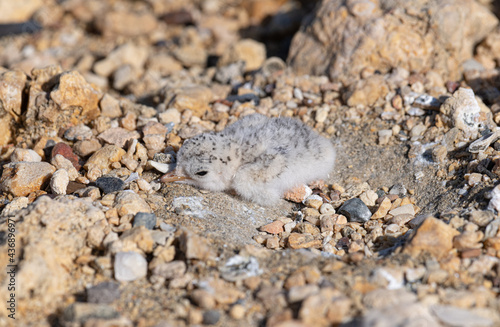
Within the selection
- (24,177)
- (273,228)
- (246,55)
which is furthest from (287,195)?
(246,55)

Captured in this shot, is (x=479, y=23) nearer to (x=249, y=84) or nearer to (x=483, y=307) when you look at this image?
(x=249, y=84)

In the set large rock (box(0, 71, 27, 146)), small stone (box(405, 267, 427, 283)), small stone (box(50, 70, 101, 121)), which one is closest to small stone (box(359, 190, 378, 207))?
small stone (box(405, 267, 427, 283))

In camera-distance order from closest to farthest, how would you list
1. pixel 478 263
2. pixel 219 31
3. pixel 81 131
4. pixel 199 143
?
pixel 478 263 → pixel 199 143 → pixel 81 131 → pixel 219 31

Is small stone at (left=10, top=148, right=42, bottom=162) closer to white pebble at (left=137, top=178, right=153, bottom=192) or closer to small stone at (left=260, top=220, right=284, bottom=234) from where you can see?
white pebble at (left=137, top=178, right=153, bottom=192)

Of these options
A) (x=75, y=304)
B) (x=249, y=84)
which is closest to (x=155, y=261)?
(x=75, y=304)

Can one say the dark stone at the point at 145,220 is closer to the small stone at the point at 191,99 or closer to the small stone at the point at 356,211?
the small stone at the point at 356,211

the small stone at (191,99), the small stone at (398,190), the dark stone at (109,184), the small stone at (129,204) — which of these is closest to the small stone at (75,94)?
the small stone at (191,99)
